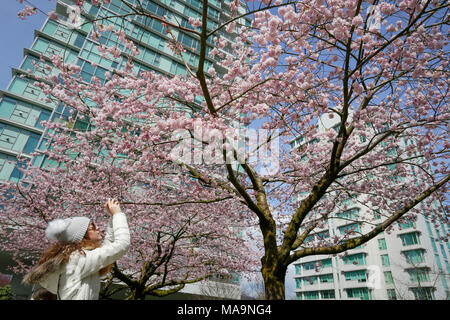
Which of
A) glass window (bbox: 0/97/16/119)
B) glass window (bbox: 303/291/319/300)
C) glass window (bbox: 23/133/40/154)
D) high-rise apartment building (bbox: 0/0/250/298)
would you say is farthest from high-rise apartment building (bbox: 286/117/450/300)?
glass window (bbox: 0/97/16/119)

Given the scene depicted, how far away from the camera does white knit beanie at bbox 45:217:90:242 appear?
1964 millimetres

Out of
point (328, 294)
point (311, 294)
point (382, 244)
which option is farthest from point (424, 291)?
point (311, 294)

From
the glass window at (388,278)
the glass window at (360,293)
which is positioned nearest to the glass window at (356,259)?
the glass window at (388,278)

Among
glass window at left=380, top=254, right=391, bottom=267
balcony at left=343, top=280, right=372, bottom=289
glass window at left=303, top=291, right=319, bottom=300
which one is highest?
glass window at left=380, top=254, right=391, bottom=267

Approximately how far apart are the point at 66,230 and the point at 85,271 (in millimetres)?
378

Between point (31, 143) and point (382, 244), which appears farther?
point (382, 244)

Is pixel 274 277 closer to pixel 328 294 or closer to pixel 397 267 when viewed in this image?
pixel 397 267

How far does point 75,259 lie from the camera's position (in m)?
1.91

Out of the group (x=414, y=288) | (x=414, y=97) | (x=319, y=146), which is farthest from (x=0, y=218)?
(x=414, y=288)

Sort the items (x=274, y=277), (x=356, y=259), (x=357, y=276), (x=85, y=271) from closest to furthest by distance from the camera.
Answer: (x=85, y=271), (x=274, y=277), (x=357, y=276), (x=356, y=259)

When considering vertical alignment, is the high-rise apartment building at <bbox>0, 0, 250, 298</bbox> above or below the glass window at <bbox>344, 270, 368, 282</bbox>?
above

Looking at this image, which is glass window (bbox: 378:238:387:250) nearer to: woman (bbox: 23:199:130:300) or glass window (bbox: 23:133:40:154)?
woman (bbox: 23:199:130:300)

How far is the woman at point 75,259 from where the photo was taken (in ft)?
6.06
